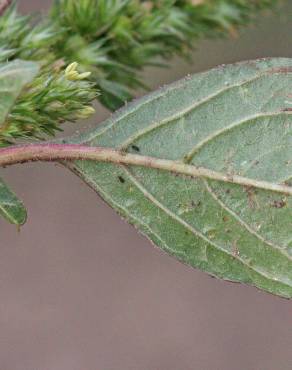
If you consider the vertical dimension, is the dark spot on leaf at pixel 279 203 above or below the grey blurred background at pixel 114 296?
above

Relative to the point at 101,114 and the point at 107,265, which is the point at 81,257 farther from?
the point at 101,114

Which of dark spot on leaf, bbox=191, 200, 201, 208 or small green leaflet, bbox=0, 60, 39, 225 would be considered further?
dark spot on leaf, bbox=191, 200, 201, 208

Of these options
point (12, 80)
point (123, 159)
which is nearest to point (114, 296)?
point (123, 159)

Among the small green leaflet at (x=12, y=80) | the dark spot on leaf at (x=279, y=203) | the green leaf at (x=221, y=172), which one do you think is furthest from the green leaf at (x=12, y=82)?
the dark spot on leaf at (x=279, y=203)

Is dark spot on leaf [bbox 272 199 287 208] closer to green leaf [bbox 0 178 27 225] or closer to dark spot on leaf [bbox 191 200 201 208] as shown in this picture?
dark spot on leaf [bbox 191 200 201 208]

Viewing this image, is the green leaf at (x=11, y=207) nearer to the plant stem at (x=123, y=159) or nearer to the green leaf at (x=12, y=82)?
the plant stem at (x=123, y=159)

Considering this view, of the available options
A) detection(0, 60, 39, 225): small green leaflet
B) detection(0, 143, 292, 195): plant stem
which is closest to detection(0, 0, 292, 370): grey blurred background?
detection(0, 143, 292, 195): plant stem
